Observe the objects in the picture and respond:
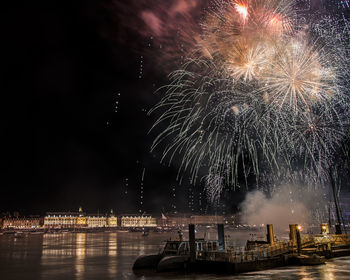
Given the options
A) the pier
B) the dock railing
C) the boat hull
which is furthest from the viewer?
the boat hull

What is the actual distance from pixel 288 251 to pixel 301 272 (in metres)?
5.11

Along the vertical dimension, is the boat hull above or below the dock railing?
below

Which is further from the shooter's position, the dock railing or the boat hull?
the boat hull

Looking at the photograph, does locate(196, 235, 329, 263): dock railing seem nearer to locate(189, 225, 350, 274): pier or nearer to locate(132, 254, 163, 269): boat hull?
locate(189, 225, 350, 274): pier

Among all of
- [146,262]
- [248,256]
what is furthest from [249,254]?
[146,262]

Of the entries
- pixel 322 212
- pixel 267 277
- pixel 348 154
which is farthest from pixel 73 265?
pixel 322 212

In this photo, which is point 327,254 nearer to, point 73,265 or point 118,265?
point 118,265

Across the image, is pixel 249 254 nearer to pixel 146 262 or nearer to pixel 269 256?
pixel 269 256

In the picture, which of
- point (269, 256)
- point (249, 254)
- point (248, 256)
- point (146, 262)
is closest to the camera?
point (248, 256)

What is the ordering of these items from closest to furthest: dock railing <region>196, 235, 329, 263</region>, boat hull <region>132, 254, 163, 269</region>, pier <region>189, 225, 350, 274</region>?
pier <region>189, 225, 350, 274</region>, dock railing <region>196, 235, 329, 263</region>, boat hull <region>132, 254, 163, 269</region>

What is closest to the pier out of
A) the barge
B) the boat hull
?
the barge

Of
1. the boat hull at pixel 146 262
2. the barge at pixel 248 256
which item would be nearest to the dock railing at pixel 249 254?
the barge at pixel 248 256

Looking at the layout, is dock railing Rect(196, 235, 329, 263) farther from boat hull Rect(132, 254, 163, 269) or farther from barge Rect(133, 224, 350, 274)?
boat hull Rect(132, 254, 163, 269)

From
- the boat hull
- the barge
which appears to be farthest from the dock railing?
the boat hull
